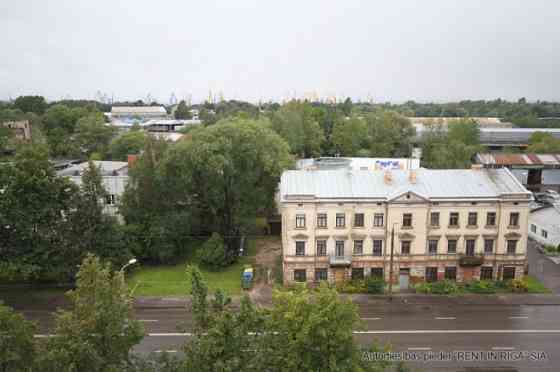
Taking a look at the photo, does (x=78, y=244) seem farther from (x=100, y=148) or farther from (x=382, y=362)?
(x=100, y=148)

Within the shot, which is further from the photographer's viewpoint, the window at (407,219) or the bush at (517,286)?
the window at (407,219)

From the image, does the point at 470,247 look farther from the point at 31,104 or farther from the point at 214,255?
the point at 31,104

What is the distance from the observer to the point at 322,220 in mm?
38438

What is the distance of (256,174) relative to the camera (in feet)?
162

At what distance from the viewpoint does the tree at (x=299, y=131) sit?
277 feet

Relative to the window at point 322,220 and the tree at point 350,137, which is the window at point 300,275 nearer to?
the window at point 322,220

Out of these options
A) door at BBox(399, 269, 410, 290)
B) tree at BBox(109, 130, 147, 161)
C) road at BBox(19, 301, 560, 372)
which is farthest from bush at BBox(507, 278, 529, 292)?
tree at BBox(109, 130, 147, 161)

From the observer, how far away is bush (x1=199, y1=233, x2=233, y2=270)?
4294cm

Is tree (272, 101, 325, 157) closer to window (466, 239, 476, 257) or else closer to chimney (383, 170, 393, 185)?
chimney (383, 170, 393, 185)

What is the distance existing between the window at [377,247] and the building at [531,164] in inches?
1847

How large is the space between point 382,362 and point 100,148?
3479 inches

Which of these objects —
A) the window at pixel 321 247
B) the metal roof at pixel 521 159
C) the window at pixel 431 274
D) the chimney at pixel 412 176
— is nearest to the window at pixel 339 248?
the window at pixel 321 247

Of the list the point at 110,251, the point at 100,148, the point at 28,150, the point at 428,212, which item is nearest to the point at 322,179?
the point at 428,212

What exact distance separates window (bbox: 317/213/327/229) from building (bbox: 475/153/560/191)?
164 feet
